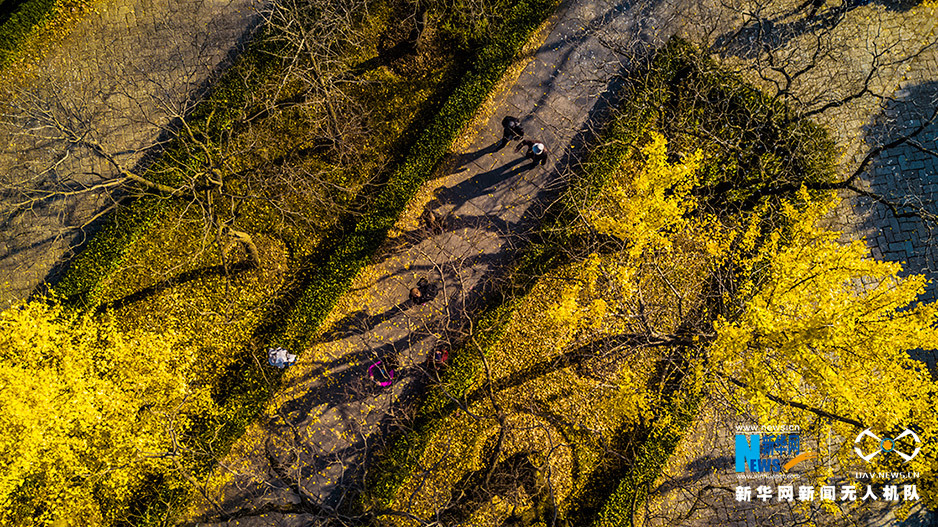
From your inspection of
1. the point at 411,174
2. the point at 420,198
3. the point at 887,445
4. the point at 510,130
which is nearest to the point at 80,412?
the point at 420,198

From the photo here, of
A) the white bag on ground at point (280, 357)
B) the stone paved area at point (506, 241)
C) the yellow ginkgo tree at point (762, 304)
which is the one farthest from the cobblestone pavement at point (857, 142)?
the white bag on ground at point (280, 357)

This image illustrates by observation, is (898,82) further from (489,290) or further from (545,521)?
(545,521)

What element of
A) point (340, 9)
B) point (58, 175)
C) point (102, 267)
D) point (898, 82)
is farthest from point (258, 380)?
point (898, 82)

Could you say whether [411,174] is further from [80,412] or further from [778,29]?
[778,29]

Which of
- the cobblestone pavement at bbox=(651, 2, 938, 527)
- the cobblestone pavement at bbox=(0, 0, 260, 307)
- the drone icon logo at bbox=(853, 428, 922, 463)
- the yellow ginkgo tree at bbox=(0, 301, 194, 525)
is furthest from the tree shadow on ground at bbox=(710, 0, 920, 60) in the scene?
the yellow ginkgo tree at bbox=(0, 301, 194, 525)

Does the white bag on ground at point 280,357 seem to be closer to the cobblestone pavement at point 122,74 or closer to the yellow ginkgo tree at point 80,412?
the yellow ginkgo tree at point 80,412

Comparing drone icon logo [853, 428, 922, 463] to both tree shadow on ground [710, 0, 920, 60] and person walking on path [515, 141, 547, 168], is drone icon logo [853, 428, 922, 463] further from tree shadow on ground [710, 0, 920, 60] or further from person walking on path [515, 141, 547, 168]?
tree shadow on ground [710, 0, 920, 60]
